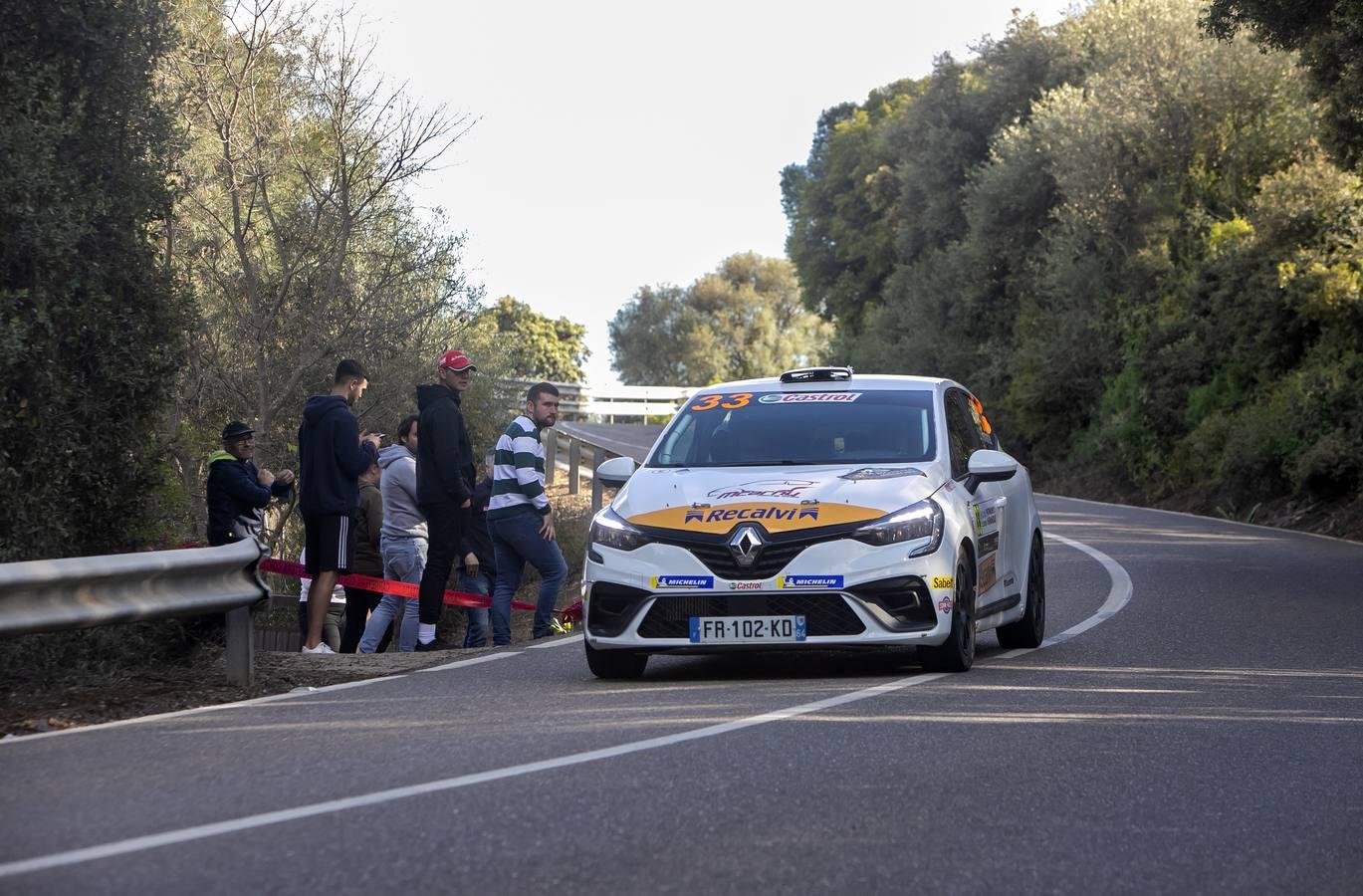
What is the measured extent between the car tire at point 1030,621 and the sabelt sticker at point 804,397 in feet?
5.69

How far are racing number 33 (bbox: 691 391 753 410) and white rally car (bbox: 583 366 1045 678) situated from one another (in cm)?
11

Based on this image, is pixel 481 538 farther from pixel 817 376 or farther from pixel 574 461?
pixel 574 461

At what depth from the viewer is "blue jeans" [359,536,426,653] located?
14.1m

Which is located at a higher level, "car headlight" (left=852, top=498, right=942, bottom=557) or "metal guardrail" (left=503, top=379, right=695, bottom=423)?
"metal guardrail" (left=503, top=379, right=695, bottom=423)

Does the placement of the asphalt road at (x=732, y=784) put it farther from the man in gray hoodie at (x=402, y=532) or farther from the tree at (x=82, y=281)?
the man in gray hoodie at (x=402, y=532)

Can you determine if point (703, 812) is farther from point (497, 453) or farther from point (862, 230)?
point (862, 230)

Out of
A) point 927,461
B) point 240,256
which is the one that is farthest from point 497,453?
point 240,256

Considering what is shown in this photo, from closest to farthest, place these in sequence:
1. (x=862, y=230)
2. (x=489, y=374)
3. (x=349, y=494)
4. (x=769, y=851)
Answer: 1. (x=769, y=851)
2. (x=349, y=494)
3. (x=489, y=374)
4. (x=862, y=230)

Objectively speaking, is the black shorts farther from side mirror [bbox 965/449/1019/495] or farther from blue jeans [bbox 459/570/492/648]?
side mirror [bbox 965/449/1019/495]

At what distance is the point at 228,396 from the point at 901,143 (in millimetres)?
38184

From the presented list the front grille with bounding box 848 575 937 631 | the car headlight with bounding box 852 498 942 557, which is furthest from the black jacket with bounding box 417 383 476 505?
the front grille with bounding box 848 575 937 631

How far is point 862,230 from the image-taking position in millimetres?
65125

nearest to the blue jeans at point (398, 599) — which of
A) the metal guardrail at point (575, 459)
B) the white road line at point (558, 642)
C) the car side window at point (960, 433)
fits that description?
the white road line at point (558, 642)

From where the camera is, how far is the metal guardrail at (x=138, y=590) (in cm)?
825
